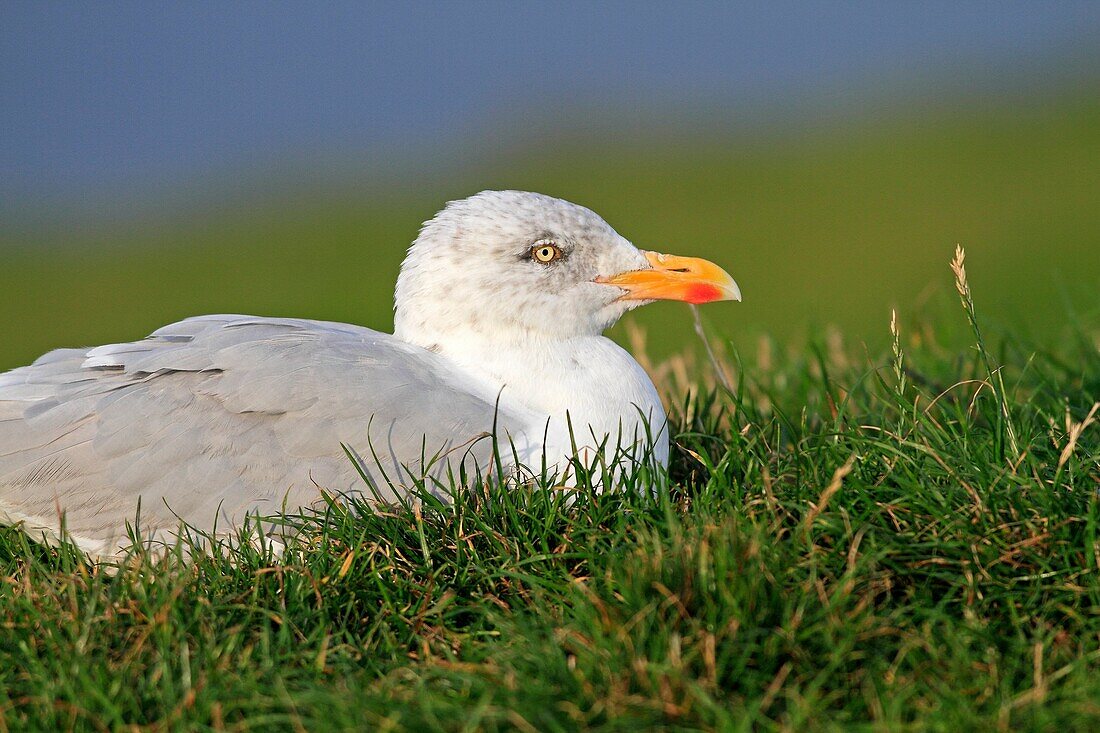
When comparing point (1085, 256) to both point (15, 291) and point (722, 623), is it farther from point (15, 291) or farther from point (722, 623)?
point (15, 291)

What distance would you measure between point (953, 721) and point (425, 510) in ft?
6.22

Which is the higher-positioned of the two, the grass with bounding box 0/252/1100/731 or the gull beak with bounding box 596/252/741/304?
the gull beak with bounding box 596/252/741/304

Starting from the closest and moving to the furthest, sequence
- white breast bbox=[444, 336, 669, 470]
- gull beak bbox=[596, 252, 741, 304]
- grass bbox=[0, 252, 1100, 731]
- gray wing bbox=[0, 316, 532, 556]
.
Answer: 1. grass bbox=[0, 252, 1100, 731]
2. gray wing bbox=[0, 316, 532, 556]
3. white breast bbox=[444, 336, 669, 470]
4. gull beak bbox=[596, 252, 741, 304]

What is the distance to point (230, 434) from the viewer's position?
14.3 feet

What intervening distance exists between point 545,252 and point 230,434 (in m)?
1.45

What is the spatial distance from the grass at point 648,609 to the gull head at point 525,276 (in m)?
0.99

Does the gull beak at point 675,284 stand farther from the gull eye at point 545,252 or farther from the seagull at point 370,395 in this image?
the gull eye at point 545,252

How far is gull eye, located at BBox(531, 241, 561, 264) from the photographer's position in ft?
15.8

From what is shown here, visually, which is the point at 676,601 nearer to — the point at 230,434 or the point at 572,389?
the point at 572,389

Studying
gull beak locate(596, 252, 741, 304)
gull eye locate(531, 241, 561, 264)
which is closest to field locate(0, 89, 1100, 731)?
gull beak locate(596, 252, 741, 304)

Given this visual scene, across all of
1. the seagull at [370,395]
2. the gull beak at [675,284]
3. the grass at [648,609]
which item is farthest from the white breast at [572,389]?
the grass at [648,609]

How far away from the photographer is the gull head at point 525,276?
4.79 metres

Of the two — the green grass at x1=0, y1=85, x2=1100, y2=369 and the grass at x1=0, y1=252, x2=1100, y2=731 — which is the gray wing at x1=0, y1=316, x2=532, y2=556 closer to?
the grass at x1=0, y1=252, x2=1100, y2=731

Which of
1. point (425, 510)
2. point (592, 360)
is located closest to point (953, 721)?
point (425, 510)
